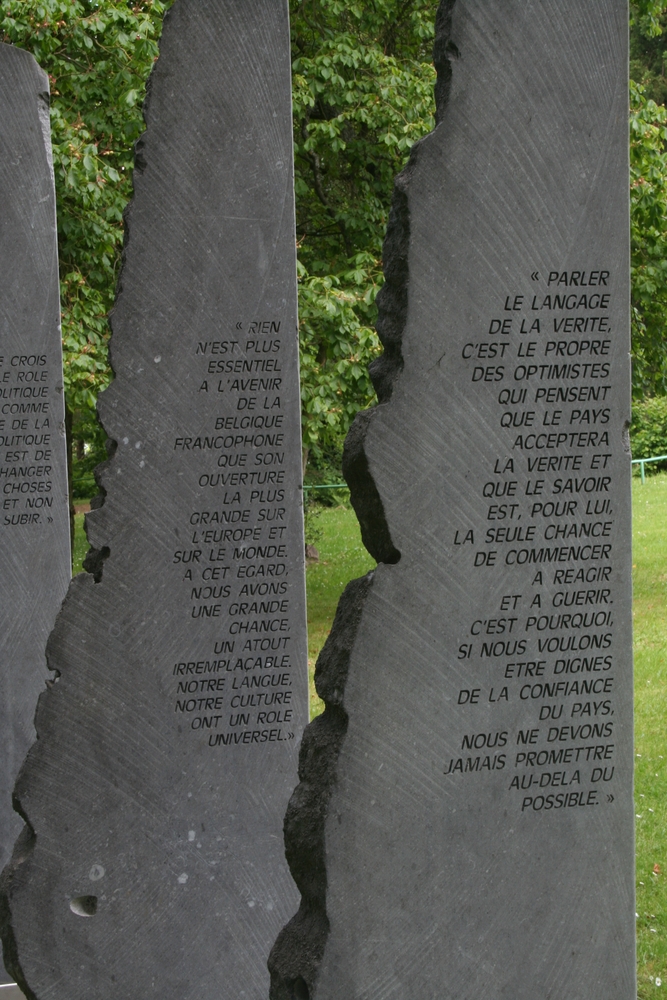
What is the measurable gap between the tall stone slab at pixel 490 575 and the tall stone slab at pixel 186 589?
4.89 ft

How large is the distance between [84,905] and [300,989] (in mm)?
1661

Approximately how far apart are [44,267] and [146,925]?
2966 millimetres

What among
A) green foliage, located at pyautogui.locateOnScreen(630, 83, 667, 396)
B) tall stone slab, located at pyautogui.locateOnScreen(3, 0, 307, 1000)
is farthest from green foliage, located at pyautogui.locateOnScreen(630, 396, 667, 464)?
tall stone slab, located at pyautogui.locateOnScreen(3, 0, 307, 1000)

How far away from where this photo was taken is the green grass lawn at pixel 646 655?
611 cm

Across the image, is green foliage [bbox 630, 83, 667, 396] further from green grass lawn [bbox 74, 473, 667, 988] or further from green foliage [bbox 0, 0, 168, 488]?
green foliage [bbox 0, 0, 168, 488]

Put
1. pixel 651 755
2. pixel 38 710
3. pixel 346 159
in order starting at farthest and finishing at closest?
pixel 346 159 < pixel 651 755 < pixel 38 710

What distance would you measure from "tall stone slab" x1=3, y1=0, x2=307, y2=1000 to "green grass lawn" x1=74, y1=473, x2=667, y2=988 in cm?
197

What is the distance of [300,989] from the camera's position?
325 cm

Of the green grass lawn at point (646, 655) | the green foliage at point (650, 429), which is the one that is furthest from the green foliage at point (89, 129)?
the green foliage at point (650, 429)

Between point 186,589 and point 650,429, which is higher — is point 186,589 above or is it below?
below

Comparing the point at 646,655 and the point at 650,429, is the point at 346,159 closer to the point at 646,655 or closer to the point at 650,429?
the point at 646,655

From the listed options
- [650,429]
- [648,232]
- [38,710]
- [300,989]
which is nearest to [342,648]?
[300,989]

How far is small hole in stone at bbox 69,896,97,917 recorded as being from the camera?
184 inches

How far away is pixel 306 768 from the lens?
3340 millimetres
